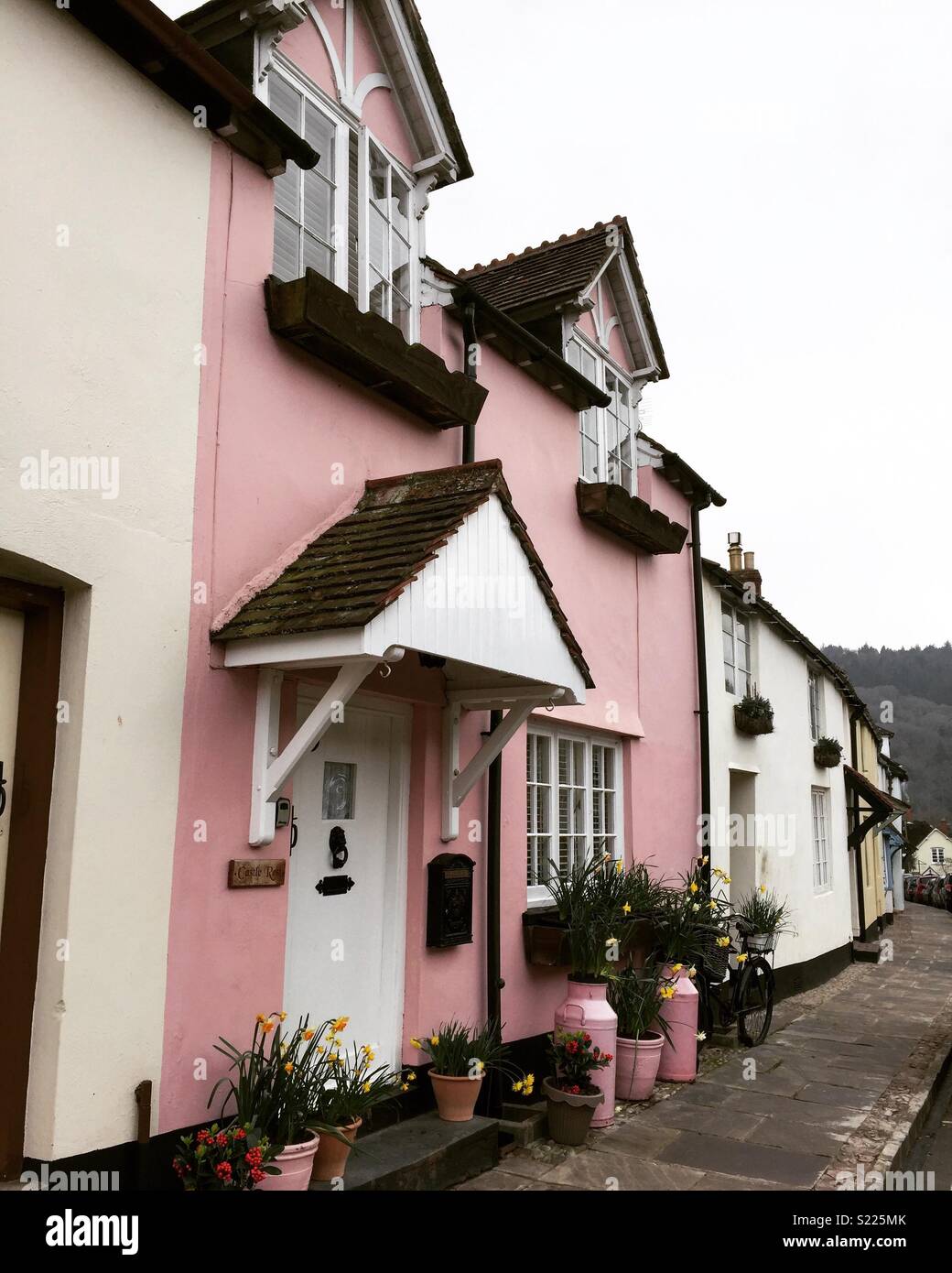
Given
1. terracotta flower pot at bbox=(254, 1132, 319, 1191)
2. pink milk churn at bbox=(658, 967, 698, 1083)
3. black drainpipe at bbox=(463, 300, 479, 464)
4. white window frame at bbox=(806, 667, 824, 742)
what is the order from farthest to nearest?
1. white window frame at bbox=(806, 667, 824, 742)
2. pink milk churn at bbox=(658, 967, 698, 1083)
3. black drainpipe at bbox=(463, 300, 479, 464)
4. terracotta flower pot at bbox=(254, 1132, 319, 1191)

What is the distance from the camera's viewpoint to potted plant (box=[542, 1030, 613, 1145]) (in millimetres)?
6125

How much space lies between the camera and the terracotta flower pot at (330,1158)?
14.8 ft

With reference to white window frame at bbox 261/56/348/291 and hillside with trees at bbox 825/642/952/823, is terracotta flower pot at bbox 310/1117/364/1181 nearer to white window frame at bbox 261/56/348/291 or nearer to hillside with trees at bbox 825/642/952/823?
white window frame at bbox 261/56/348/291

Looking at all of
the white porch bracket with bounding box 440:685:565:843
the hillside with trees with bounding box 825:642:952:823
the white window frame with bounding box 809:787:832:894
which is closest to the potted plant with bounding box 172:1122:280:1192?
the white porch bracket with bounding box 440:685:565:843

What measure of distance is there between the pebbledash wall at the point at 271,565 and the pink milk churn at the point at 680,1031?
3.34 feet

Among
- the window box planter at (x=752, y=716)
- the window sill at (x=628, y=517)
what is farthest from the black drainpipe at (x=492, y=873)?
the window box planter at (x=752, y=716)

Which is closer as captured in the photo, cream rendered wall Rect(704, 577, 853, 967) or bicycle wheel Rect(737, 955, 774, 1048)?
bicycle wheel Rect(737, 955, 774, 1048)

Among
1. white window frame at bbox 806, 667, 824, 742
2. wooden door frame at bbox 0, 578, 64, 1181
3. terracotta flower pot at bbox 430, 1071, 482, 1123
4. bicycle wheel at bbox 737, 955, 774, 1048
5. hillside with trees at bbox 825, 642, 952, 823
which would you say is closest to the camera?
wooden door frame at bbox 0, 578, 64, 1181

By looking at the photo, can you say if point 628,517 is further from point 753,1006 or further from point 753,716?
point 753,1006

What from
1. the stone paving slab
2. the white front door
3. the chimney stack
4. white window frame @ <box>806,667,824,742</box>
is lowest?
the stone paving slab

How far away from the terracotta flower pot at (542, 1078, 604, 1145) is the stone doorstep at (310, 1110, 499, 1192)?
628mm

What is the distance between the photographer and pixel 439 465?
6633 mm

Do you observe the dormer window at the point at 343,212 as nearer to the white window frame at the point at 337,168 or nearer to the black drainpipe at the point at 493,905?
the white window frame at the point at 337,168

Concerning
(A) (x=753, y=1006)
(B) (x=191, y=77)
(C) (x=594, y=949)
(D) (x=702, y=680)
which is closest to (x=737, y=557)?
(D) (x=702, y=680)
